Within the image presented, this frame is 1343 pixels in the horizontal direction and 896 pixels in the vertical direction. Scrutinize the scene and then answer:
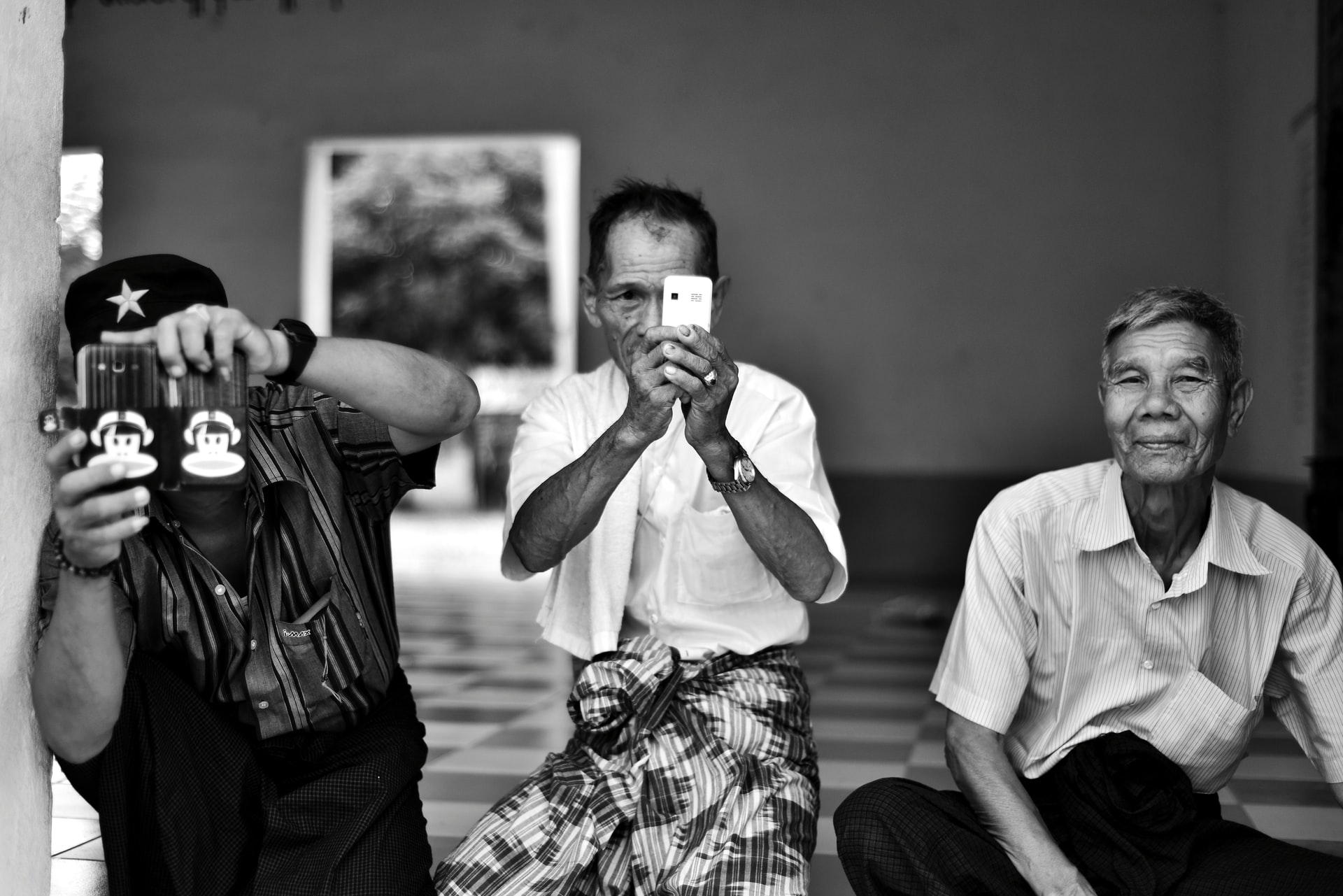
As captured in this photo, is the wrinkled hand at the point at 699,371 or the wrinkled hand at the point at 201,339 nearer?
the wrinkled hand at the point at 201,339

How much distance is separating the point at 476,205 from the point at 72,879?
19169 millimetres

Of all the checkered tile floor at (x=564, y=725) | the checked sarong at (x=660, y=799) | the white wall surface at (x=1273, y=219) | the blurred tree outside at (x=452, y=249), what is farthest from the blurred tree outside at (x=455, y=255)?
the checked sarong at (x=660, y=799)

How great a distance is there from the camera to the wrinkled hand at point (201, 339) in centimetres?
142

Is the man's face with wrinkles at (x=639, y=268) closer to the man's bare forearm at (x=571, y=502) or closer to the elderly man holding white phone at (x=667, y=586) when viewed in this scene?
the elderly man holding white phone at (x=667, y=586)

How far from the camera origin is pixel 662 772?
2.04 meters

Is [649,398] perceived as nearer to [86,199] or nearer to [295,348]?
[295,348]

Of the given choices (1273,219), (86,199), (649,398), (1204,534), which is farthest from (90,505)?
(86,199)

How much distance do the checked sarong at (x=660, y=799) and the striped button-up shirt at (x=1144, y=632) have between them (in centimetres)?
30

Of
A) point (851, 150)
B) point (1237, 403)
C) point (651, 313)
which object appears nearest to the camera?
point (1237, 403)

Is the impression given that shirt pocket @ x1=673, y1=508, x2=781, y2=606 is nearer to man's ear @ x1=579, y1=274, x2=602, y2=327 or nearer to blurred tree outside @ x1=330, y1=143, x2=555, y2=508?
man's ear @ x1=579, y1=274, x2=602, y2=327

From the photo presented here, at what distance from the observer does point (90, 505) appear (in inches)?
54.0

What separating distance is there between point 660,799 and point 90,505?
101cm

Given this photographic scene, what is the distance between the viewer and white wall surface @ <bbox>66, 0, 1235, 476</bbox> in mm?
8289

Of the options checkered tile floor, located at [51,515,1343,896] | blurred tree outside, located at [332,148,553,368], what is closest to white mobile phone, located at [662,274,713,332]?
checkered tile floor, located at [51,515,1343,896]
